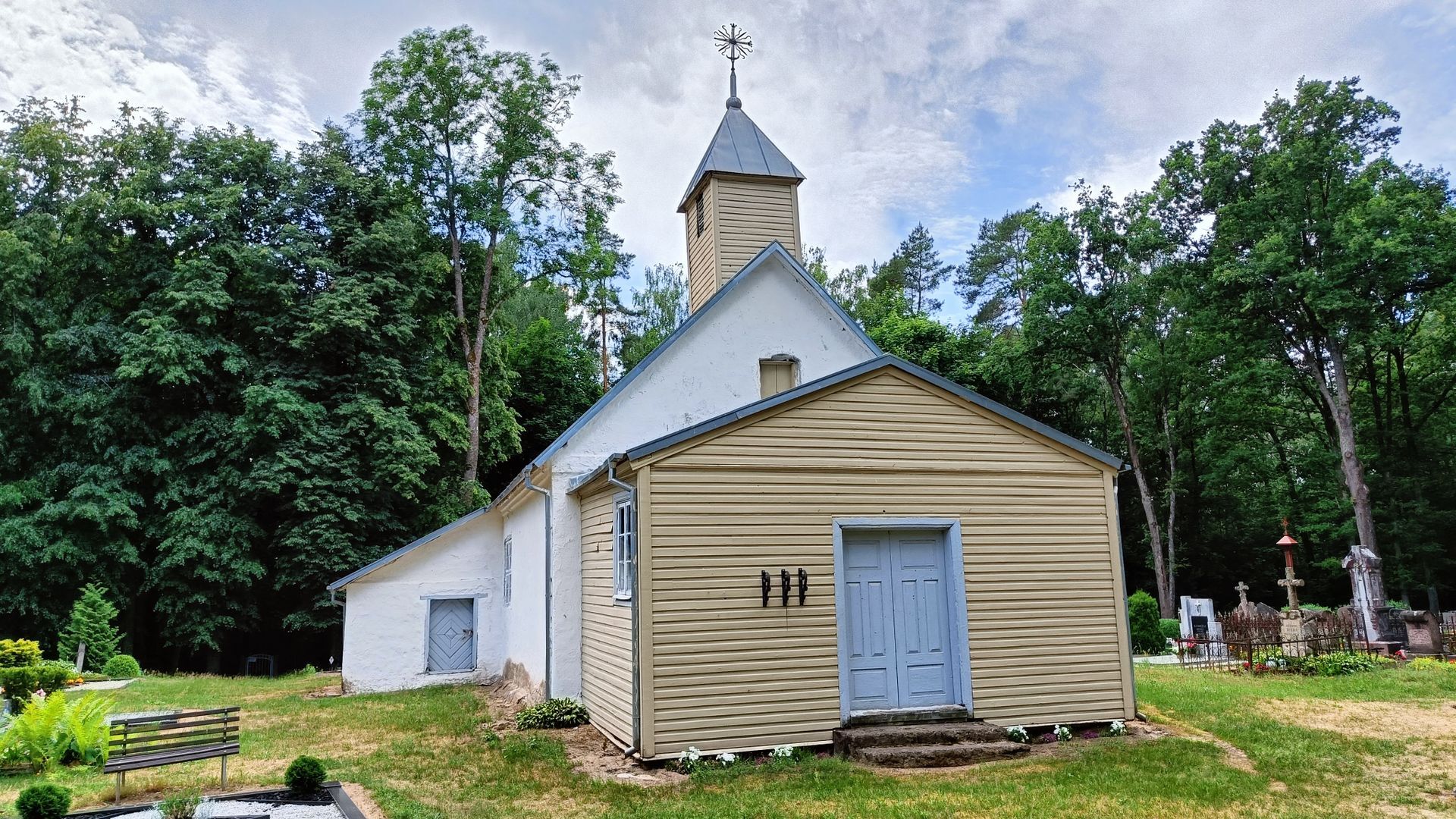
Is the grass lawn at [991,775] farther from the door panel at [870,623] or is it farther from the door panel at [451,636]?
the door panel at [451,636]

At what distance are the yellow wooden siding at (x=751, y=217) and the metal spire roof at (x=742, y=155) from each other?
19 cm

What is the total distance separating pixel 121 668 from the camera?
703 inches

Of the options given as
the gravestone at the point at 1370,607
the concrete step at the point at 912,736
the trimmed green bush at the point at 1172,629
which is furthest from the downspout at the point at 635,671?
the trimmed green bush at the point at 1172,629

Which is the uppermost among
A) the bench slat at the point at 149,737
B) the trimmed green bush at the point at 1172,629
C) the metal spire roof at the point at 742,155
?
the metal spire roof at the point at 742,155

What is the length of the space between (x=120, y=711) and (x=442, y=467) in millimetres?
11537

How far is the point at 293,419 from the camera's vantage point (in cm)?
2064

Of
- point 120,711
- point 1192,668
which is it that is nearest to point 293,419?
point 120,711

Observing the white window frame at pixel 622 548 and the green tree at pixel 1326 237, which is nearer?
the white window frame at pixel 622 548

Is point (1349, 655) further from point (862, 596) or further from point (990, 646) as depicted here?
point (862, 596)

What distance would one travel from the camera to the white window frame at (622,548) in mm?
9211

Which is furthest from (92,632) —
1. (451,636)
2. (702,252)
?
(702,252)

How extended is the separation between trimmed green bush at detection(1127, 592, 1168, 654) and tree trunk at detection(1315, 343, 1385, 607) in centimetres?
809

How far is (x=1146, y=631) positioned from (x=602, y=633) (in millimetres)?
14342

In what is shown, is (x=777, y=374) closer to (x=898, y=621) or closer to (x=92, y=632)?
(x=898, y=621)
